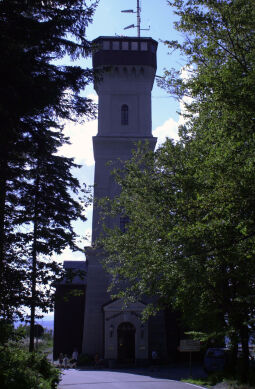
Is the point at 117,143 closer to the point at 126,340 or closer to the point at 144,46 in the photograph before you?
the point at 144,46

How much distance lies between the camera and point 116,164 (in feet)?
112

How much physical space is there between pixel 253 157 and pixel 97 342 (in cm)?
2418

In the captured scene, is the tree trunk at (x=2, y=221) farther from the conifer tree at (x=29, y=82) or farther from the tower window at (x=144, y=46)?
the tower window at (x=144, y=46)

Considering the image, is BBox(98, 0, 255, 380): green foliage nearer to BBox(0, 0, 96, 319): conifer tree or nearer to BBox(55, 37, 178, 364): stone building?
BBox(0, 0, 96, 319): conifer tree

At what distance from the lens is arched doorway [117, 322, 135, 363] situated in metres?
29.2

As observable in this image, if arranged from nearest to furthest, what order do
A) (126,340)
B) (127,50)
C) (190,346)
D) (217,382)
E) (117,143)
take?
(217,382), (190,346), (126,340), (117,143), (127,50)

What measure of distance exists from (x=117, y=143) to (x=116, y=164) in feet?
5.46

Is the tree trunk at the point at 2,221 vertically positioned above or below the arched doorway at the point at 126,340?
above

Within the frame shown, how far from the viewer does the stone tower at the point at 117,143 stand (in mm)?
→ 29031

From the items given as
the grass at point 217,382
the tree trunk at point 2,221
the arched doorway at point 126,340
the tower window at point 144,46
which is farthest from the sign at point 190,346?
the tower window at point 144,46

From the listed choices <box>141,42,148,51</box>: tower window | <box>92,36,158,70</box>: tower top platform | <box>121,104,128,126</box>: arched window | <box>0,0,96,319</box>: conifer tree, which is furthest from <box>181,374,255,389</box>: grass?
<box>141,42,148,51</box>: tower window

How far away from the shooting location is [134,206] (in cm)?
1867

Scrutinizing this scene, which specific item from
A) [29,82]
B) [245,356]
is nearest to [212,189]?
[29,82]

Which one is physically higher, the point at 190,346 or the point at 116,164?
the point at 116,164
